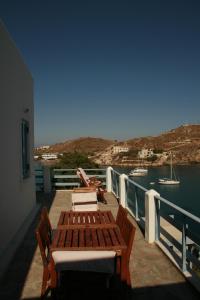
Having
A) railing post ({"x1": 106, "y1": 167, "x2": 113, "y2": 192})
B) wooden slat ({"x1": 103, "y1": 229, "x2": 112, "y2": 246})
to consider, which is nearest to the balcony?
wooden slat ({"x1": 103, "y1": 229, "x2": 112, "y2": 246})

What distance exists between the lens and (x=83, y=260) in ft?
11.6

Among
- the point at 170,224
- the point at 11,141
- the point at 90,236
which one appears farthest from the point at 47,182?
the point at 90,236

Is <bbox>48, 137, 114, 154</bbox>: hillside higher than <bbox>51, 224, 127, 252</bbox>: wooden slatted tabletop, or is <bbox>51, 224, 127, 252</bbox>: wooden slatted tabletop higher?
<bbox>48, 137, 114, 154</bbox>: hillside

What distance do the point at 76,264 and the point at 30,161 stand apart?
19.4 ft

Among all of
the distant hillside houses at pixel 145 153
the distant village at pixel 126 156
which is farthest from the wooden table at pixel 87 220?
the distant hillside houses at pixel 145 153

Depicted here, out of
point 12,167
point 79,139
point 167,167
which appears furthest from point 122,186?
point 79,139

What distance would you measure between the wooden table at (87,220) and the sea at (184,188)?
42.7 meters

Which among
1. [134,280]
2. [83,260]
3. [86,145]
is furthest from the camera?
[86,145]

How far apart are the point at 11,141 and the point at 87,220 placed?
236cm

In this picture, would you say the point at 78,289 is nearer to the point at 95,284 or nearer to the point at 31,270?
the point at 95,284

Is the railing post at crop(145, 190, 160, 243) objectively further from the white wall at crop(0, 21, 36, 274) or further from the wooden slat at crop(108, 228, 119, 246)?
the white wall at crop(0, 21, 36, 274)

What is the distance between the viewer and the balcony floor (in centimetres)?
394

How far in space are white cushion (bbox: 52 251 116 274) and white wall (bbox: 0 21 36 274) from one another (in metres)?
1.90

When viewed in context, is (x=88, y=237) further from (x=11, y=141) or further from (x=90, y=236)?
(x=11, y=141)
